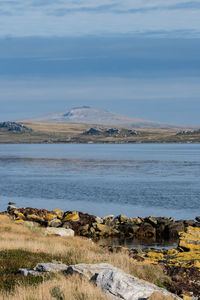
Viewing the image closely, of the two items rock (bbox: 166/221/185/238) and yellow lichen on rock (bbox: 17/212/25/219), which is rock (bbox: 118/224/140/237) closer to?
rock (bbox: 166/221/185/238)

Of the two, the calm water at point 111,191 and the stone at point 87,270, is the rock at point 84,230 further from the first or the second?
the stone at point 87,270

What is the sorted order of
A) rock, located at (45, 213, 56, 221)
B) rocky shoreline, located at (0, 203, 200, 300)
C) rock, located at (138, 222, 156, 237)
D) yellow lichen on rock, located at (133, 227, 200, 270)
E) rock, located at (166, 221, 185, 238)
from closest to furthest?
1. yellow lichen on rock, located at (133, 227, 200, 270)
2. rocky shoreline, located at (0, 203, 200, 300)
3. rock, located at (166, 221, 185, 238)
4. rock, located at (138, 222, 156, 237)
5. rock, located at (45, 213, 56, 221)

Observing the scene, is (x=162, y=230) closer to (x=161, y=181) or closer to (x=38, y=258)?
(x=38, y=258)

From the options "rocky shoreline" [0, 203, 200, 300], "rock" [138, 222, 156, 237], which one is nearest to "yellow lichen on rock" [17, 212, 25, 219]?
"rocky shoreline" [0, 203, 200, 300]

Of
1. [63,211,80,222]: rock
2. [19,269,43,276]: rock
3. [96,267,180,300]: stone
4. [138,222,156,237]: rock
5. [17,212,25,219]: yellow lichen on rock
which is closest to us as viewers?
[96,267,180,300]: stone

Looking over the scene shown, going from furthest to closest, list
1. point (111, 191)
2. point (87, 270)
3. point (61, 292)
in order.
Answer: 1. point (111, 191)
2. point (87, 270)
3. point (61, 292)

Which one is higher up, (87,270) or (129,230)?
(87,270)

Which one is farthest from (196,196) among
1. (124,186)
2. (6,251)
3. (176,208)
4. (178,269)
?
(6,251)

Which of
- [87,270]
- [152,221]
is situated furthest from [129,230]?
[87,270]

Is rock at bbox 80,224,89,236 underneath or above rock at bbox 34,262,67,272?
underneath

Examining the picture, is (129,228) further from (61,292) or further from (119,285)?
(61,292)

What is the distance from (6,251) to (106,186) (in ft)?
152

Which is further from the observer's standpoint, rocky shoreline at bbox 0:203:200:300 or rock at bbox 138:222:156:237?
rock at bbox 138:222:156:237

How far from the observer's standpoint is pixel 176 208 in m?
42.7
